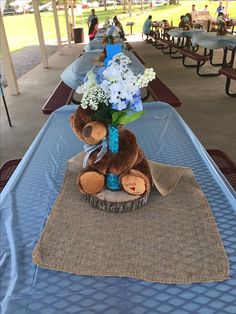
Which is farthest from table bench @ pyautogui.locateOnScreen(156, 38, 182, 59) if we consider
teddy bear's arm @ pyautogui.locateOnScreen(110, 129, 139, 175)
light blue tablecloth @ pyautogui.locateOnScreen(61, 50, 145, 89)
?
teddy bear's arm @ pyautogui.locateOnScreen(110, 129, 139, 175)

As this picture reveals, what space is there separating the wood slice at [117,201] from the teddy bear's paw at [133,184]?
0.03 metres

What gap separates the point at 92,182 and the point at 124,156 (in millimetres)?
133

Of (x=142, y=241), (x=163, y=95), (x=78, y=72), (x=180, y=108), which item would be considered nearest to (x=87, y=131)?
(x=142, y=241)

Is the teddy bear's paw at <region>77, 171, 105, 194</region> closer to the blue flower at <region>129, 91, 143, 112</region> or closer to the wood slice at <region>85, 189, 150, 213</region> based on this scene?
the wood slice at <region>85, 189, 150, 213</region>

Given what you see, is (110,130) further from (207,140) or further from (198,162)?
(207,140)

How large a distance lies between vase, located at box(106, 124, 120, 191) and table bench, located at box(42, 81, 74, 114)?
1804mm

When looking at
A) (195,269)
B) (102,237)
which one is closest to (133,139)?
(102,237)

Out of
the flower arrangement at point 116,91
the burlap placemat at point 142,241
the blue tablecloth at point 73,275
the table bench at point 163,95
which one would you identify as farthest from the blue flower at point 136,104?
the table bench at point 163,95

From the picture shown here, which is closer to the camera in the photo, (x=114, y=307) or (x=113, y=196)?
(x=114, y=307)

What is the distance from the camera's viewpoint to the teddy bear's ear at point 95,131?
37.6 inches

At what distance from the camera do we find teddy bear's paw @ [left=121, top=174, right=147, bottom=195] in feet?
3.18

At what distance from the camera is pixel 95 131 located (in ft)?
3.13

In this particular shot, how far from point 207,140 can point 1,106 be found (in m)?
3.10

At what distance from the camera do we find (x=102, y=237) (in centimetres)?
89
